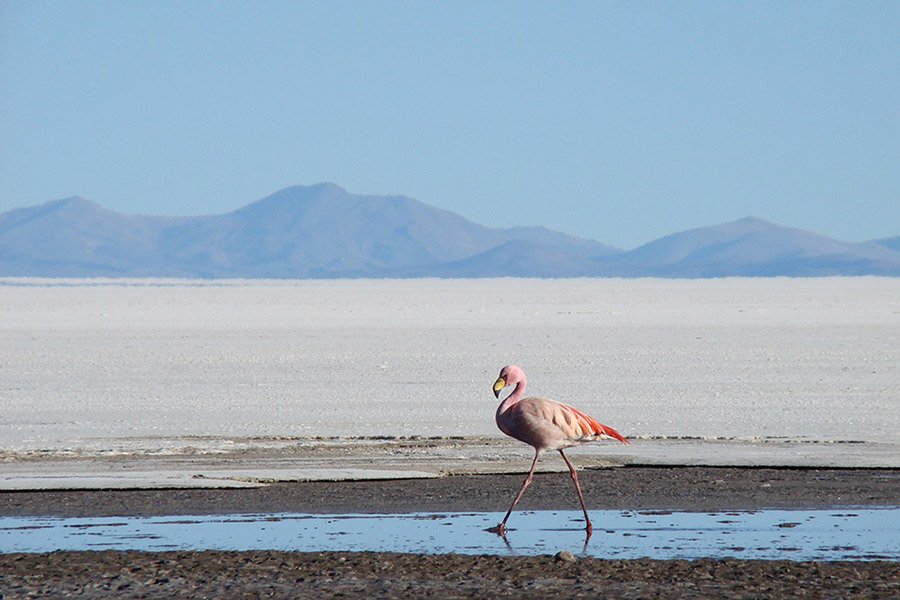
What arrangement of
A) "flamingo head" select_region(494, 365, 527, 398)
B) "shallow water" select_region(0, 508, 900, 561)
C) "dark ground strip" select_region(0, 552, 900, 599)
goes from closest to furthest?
1. "dark ground strip" select_region(0, 552, 900, 599)
2. "shallow water" select_region(0, 508, 900, 561)
3. "flamingo head" select_region(494, 365, 527, 398)

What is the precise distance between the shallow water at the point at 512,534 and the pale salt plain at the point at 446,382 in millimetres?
2980

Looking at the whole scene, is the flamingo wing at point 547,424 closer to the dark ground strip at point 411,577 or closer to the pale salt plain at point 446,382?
the dark ground strip at point 411,577

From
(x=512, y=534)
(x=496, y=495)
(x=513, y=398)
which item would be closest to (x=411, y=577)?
(x=512, y=534)

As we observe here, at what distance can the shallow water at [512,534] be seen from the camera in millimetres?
8477

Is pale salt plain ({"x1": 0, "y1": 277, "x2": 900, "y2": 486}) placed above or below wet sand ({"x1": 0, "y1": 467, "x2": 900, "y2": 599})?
below

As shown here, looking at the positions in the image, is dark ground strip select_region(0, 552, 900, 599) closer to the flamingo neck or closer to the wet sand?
the wet sand

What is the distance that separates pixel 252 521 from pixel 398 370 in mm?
13956

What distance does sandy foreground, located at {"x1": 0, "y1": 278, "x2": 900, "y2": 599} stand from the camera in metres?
7.66

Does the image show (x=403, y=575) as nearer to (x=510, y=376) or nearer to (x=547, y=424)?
(x=547, y=424)

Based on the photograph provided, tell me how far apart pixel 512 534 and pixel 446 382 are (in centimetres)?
1222

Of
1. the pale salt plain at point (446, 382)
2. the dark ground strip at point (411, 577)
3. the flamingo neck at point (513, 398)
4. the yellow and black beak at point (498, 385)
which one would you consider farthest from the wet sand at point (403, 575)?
the pale salt plain at point (446, 382)

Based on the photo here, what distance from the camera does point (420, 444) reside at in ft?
46.0

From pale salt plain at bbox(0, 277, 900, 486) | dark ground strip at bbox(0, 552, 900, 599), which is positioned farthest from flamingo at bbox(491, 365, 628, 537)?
pale salt plain at bbox(0, 277, 900, 486)

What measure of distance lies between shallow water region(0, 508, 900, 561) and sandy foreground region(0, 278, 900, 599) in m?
0.35
